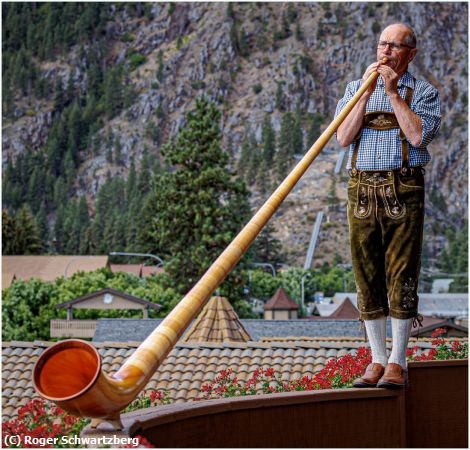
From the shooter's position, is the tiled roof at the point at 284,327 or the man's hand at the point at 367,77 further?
the tiled roof at the point at 284,327

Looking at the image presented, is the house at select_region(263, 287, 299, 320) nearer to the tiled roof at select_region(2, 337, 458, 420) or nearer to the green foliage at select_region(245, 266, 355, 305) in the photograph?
the green foliage at select_region(245, 266, 355, 305)

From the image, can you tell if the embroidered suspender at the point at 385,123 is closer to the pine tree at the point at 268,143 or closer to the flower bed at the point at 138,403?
the flower bed at the point at 138,403

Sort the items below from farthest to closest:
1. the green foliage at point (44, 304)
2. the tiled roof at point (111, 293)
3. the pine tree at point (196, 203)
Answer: the tiled roof at point (111, 293), the green foliage at point (44, 304), the pine tree at point (196, 203)

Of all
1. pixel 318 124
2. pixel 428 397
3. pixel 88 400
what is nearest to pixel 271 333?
pixel 428 397

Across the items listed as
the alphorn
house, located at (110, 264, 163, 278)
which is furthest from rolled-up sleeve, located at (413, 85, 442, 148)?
house, located at (110, 264, 163, 278)

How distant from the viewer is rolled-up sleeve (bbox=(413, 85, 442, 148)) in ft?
18.2

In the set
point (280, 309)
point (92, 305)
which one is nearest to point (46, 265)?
point (92, 305)

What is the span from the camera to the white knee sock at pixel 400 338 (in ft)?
18.9

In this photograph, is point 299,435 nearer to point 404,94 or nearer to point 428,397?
point 428,397

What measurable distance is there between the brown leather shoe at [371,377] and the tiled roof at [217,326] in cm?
1710

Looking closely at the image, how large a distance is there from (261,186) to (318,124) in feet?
110

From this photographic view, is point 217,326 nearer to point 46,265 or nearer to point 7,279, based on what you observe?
point 7,279

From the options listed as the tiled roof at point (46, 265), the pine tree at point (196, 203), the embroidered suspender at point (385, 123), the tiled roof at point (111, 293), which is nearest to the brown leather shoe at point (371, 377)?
the embroidered suspender at point (385, 123)

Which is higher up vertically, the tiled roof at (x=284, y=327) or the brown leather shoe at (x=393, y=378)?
the brown leather shoe at (x=393, y=378)
